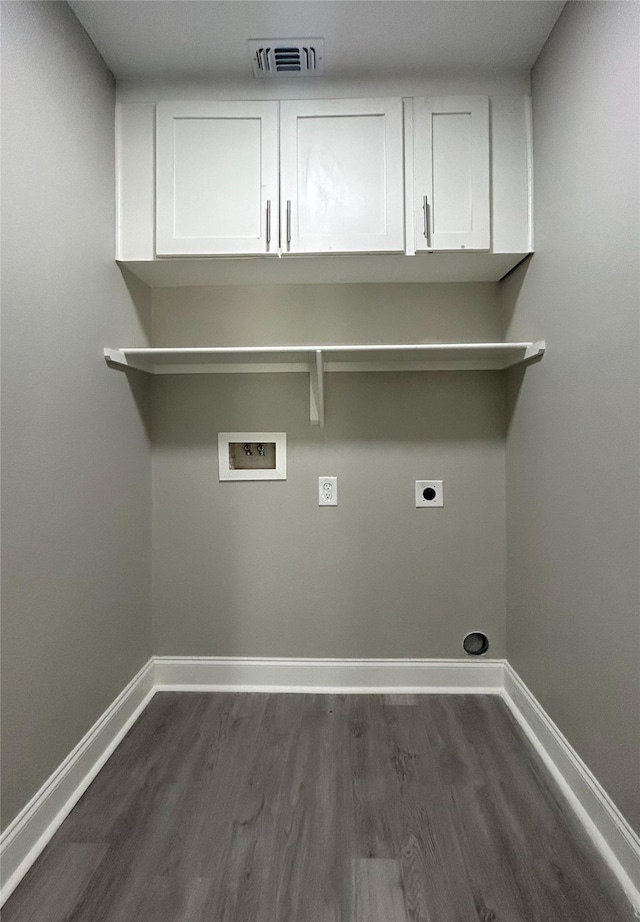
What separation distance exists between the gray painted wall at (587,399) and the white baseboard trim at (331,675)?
30 cm

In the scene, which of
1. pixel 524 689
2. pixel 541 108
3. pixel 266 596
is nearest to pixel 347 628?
pixel 266 596

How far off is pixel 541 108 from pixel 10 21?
64.0 inches

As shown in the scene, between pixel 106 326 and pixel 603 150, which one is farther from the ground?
pixel 603 150

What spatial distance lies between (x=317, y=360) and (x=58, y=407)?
90 centimetres

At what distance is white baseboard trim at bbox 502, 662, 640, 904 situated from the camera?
1213mm

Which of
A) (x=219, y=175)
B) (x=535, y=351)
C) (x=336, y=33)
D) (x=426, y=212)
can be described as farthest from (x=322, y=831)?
(x=336, y=33)

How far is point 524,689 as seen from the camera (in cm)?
190

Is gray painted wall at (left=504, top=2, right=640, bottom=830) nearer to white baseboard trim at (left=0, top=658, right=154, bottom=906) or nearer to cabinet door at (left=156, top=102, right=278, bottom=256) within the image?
cabinet door at (left=156, top=102, right=278, bottom=256)

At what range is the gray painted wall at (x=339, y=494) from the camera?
212 cm

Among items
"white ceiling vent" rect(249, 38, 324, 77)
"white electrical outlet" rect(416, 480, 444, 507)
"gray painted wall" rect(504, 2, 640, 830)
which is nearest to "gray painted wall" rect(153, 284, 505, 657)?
"white electrical outlet" rect(416, 480, 444, 507)

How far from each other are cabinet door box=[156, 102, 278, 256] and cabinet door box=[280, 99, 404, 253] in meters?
0.06

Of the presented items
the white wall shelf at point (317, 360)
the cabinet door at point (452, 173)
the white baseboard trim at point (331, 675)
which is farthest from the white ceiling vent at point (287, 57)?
the white baseboard trim at point (331, 675)

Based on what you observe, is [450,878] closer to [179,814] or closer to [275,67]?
[179,814]

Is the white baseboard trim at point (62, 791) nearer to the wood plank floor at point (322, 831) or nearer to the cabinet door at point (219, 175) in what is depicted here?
the wood plank floor at point (322, 831)
